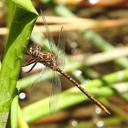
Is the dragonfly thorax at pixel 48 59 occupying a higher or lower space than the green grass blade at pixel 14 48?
lower

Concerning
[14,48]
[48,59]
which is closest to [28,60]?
[48,59]

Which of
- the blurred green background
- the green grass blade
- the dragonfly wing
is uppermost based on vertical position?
the green grass blade

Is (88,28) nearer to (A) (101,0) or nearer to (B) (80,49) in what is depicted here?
(A) (101,0)

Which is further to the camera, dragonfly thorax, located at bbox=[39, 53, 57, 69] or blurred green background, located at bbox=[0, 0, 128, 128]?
dragonfly thorax, located at bbox=[39, 53, 57, 69]

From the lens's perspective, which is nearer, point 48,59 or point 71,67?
point 48,59

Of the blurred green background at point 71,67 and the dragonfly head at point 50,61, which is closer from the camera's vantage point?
the blurred green background at point 71,67

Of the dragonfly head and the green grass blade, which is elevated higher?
the green grass blade

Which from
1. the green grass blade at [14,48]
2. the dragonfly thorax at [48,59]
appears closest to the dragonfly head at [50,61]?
the dragonfly thorax at [48,59]

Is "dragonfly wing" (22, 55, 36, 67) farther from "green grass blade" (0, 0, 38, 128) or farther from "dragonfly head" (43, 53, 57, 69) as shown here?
"green grass blade" (0, 0, 38, 128)

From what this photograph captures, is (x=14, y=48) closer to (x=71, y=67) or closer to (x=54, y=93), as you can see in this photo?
(x=54, y=93)

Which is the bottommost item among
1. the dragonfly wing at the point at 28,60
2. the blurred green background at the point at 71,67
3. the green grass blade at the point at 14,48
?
the blurred green background at the point at 71,67

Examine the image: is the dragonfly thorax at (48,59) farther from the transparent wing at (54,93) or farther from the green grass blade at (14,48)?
the green grass blade at (14,48)

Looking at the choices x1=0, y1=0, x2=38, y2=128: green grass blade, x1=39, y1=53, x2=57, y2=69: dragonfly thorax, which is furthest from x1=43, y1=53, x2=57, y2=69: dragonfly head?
x1=0, y1=0, x2=38, y2=128: green grass blade
